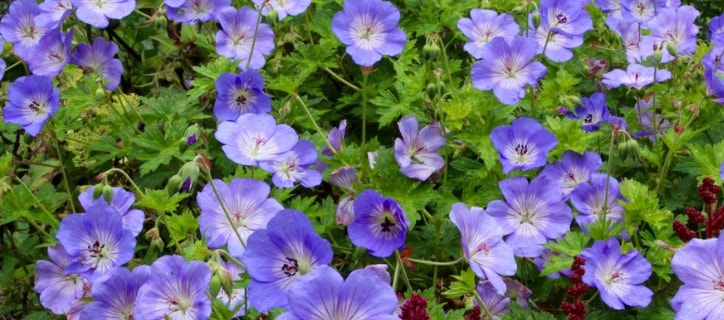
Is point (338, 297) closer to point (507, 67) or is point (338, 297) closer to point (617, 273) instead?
point (617, 273)

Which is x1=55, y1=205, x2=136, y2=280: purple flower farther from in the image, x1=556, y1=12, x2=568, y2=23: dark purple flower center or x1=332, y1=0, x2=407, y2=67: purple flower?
x1=556, y1=12, x2=568, y2=23: dark purple flower center

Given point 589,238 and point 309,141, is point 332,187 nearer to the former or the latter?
point 309,141

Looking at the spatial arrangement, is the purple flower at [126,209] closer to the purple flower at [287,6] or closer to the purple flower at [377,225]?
the purple flower at [377,225]

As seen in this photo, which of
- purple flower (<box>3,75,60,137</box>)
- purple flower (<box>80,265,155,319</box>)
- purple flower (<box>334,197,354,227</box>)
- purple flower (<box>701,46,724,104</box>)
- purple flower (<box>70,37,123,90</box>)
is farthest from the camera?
purple flower (<box>70,37,123,90</box>)

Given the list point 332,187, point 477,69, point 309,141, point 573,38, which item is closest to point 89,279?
point 309,141

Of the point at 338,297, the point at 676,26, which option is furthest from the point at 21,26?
the point at 676,26

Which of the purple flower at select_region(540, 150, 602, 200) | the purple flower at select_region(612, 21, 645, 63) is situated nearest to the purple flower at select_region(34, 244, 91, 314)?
the purple flower at select_region(540, 150, 602, 200)
